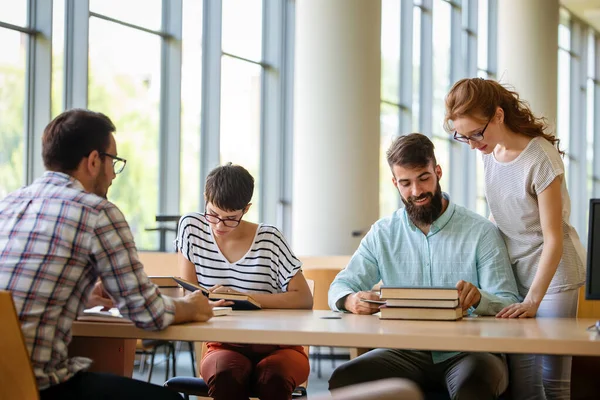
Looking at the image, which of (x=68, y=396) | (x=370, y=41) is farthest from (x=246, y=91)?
(x=68, y=396)

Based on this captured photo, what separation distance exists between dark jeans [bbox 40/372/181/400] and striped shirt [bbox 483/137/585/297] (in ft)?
4.21

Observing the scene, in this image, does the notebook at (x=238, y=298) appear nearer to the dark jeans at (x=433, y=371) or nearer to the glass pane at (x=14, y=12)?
the dark jeans at (x=433, y=371)

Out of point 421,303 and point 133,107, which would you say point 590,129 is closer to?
point 133,107

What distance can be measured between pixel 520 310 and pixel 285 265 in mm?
899

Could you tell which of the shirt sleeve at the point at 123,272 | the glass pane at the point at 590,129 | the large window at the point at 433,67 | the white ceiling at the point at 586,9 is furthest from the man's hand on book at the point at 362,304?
the glass pane at the point at 590,129

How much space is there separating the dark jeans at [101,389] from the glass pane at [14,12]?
4.22 m

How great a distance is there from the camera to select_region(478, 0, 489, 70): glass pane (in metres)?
12.5

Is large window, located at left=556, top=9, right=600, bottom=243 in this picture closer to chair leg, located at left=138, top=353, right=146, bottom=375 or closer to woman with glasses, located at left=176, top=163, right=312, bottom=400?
chair leg, located at left=138, top=353, right=146, bottom=375

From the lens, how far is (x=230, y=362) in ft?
8.85

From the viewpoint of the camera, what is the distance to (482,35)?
1256 centimetres

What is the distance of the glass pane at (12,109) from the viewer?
5816mm

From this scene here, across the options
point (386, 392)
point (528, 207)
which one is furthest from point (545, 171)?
point (386, 392)

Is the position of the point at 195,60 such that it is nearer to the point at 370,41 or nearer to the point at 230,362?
the point at 370,41

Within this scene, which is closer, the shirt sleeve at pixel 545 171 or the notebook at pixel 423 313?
the notebook at pixel 423 313
